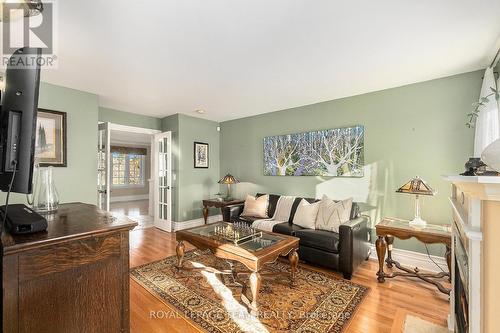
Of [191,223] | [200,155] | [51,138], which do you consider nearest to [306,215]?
[191,223]

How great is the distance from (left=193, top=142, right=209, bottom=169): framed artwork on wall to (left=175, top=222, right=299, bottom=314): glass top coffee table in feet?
7.38

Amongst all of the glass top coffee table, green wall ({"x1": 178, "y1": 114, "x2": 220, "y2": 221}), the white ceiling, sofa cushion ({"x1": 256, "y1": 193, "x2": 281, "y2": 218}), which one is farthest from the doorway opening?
sofa cushion ({"x1": 256, "y1": 193, "x2": 281, "y2": 218})

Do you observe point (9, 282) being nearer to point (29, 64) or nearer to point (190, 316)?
point (29, 64)

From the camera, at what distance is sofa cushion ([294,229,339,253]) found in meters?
2.72

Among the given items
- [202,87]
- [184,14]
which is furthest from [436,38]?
[202,87]

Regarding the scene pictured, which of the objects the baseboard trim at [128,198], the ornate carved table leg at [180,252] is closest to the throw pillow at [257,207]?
the ornate carved table leg at [180,252]

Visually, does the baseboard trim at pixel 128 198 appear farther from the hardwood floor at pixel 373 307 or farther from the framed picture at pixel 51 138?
the hardwood floor at pixel 373 307

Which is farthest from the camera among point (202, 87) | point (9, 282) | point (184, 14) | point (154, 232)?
point (154, 232)

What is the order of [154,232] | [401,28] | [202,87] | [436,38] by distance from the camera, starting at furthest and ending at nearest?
[154,232] < [202,87] < [436,38] < [401,28]

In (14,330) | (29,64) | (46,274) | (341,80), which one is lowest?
(14,330)

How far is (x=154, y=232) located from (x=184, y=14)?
4063 mm

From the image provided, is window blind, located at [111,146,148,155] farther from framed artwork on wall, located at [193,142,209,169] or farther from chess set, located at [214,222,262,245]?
chess set, located at [214,222,262,245]

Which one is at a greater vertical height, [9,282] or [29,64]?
[29,64]

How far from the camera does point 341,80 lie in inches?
115
